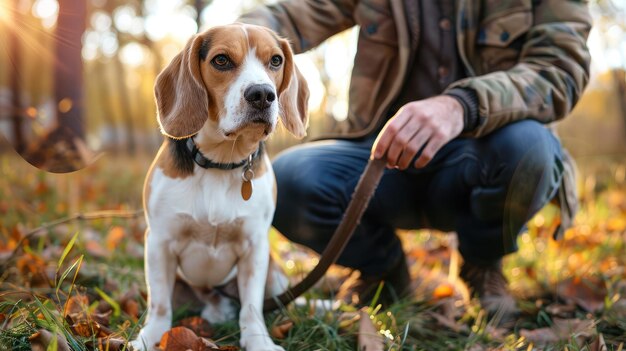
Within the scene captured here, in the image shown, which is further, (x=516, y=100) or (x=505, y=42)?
(x=505, y=42)

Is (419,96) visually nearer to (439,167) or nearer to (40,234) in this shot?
(439,167)

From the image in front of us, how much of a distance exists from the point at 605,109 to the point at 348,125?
12449mm

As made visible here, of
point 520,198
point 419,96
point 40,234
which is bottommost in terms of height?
point 40,234

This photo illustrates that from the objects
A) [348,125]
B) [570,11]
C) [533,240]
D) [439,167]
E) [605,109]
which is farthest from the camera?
[605,109]

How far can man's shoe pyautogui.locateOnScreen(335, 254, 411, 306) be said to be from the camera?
7.88 feet

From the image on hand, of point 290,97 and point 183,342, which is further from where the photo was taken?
point 290,97

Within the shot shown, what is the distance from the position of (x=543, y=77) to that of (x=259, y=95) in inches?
45.1

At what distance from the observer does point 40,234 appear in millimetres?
2775

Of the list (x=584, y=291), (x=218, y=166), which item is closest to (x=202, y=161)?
(x=218, y=166)

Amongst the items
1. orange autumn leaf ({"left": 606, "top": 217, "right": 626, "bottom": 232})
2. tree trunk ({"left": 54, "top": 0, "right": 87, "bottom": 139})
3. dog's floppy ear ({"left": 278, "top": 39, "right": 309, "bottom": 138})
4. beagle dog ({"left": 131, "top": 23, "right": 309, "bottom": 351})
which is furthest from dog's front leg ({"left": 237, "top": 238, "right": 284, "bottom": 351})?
orange autumn leaf ({"left": 606, "top": 217, "right": 626, "bottom": 232})

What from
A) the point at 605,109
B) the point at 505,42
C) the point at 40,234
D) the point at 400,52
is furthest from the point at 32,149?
the point at 605,109

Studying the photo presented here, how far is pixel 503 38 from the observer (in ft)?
7.55

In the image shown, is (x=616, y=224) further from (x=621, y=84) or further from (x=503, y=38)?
(x=621, y=84)

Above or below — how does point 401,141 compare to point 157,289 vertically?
above
